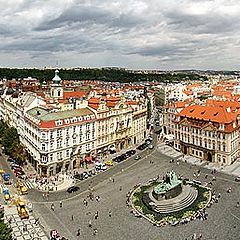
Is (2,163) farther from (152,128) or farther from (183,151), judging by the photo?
(152,128)

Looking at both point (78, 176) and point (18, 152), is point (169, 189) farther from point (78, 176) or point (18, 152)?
point (18, 152)

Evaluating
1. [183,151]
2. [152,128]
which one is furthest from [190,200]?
[152,128]

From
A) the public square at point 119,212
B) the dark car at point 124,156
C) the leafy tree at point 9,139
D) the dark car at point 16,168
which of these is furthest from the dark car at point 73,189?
the leafy tree at point 9,139

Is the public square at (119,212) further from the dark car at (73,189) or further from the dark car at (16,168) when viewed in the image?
the dark car at (16,168)

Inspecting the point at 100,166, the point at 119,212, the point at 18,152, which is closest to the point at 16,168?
the point at 18,152

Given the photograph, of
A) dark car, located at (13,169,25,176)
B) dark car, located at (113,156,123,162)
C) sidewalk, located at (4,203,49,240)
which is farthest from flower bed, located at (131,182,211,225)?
dark car, located at (13,169,25,176)
